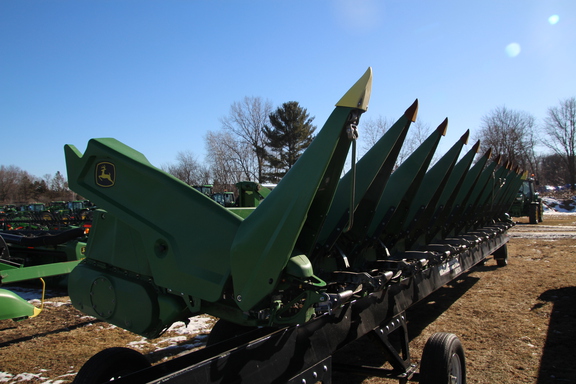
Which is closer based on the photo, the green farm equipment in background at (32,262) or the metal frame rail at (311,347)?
the metal frame rail at (311,347)

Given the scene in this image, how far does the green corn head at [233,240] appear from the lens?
238 cm

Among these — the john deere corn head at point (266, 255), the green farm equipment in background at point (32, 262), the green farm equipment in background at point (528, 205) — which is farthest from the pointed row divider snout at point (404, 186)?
the green farm equipment in background at point (528, 205)

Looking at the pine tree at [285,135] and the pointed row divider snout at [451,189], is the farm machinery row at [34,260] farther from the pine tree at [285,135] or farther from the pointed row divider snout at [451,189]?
the pine tree at [285,135]

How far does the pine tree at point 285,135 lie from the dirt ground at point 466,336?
31888mm

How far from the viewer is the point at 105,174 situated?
9.93ft

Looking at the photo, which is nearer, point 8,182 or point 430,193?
point 430,193

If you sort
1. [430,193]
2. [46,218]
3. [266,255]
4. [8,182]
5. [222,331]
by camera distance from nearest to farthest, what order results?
[266,255] → [222,331] → [430,193] → [46,218] → [8,182]

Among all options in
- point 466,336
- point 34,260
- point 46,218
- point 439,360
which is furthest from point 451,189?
point 46,218

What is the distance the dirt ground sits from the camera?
4285 mm

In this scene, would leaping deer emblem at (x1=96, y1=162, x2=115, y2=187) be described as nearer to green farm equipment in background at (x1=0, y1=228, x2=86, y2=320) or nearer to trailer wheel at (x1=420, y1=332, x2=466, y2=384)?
green farm equipment in background at (x1=0, y1=228, x2=86, y2=320)

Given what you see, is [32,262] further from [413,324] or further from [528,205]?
[528,205]

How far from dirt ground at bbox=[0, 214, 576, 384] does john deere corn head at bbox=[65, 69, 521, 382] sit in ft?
4.61

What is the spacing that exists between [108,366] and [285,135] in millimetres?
38370

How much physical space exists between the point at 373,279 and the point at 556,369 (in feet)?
8.56
